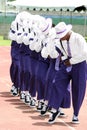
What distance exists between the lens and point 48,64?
38.8ft

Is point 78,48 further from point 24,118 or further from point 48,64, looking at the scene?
point 24,118

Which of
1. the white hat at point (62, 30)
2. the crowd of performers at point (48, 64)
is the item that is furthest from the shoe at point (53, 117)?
the white hat at point (62, 30)

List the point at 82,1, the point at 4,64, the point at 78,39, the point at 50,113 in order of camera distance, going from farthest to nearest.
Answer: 1. the point at 82,1
2. the point at 4,64
3. the point at 50,113
4. the point at 78,39

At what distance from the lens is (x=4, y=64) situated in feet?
75.3

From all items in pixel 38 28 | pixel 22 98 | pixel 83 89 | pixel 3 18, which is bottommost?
pixel 3 18

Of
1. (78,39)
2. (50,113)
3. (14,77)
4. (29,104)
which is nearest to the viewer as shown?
(78,39)

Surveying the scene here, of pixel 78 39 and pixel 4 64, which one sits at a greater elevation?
pixel 78 39

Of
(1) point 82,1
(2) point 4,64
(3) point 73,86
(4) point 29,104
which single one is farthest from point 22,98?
(1) point 82,1

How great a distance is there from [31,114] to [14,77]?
2.66m

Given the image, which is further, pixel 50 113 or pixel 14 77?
pixel 14 77

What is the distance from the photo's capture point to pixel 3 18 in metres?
44.9

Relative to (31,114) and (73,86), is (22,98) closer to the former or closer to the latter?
(31,114)

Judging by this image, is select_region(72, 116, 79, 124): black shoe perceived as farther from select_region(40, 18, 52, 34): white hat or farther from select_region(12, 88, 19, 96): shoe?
select_region(12, 88, 19, 96): shoe

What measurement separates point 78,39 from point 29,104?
2.85 metres
